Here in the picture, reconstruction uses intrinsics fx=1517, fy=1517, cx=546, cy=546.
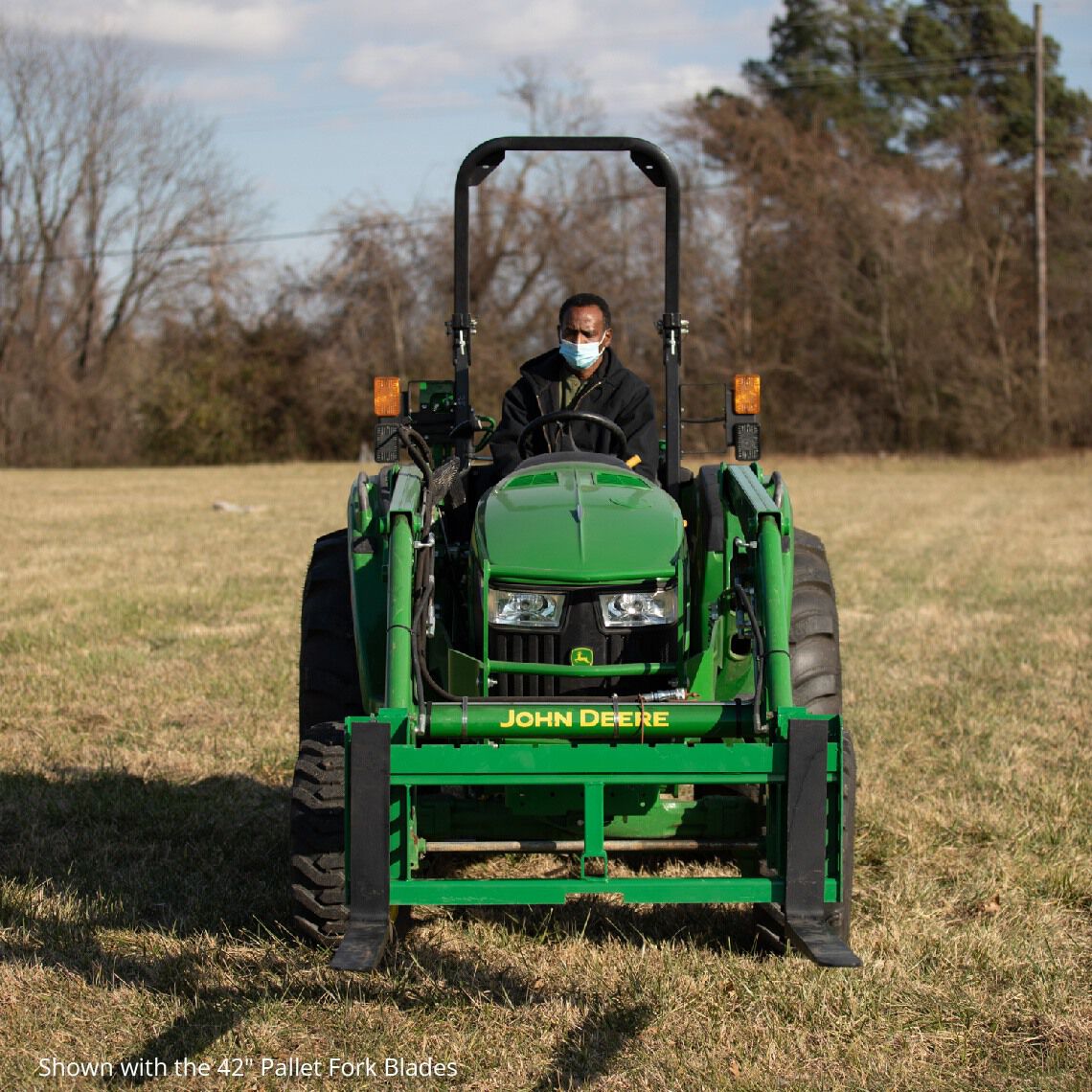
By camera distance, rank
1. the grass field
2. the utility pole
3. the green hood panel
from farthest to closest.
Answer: the utility pole
the green hood panel
the grass field

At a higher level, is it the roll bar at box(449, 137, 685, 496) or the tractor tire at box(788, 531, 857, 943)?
the roll bar at box(449, 137, 685, 496)

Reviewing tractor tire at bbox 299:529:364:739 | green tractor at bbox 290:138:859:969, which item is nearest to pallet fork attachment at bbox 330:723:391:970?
green tractor at bbox 290:138:859:969

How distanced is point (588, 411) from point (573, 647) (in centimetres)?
133

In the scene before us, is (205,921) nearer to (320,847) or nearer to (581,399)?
(320,847)

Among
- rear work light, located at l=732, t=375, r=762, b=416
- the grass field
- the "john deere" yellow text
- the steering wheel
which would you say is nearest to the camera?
the grass field

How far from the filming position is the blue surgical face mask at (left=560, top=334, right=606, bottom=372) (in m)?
5.54

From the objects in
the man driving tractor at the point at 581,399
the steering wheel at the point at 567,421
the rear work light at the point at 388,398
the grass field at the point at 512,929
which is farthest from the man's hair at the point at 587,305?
the grass field at the point at 512,929

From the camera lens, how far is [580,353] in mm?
5535

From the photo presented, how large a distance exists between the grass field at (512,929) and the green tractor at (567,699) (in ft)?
0.88

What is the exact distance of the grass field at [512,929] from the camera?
12.0ft

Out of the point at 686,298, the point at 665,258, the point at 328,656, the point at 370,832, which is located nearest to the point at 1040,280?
the point at 686,298

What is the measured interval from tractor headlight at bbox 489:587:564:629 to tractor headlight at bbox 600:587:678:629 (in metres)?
0.14

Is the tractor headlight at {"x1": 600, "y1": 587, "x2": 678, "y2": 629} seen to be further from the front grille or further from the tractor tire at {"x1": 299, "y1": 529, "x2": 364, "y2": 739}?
the tractor tire at {"x1": 299, "y1": 529, "x2": 364, "y2": 739}

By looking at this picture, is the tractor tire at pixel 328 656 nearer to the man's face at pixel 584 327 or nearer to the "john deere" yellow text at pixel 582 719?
the "john deere" yellow text at pixel 582 719
